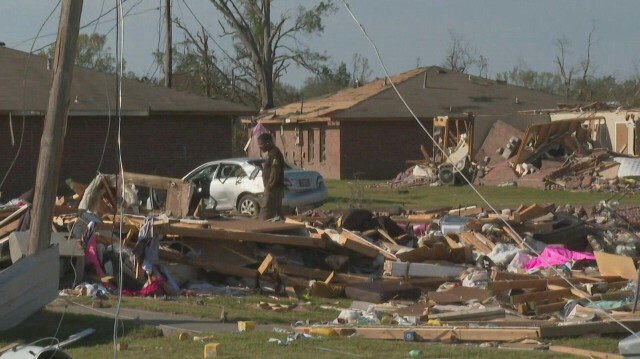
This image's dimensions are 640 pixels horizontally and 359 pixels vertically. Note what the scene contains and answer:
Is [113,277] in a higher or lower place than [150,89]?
lower

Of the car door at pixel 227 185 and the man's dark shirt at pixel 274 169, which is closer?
the man's dark shirt at pixel 274 169

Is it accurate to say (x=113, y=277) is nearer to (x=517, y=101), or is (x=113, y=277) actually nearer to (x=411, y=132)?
(x=411, y=132)

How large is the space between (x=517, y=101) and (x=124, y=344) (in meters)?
42.2

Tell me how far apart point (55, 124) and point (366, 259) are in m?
6.86

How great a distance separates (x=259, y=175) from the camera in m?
24.8

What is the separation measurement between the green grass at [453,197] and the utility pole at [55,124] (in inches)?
659

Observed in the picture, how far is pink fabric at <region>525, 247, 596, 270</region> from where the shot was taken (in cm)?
1602

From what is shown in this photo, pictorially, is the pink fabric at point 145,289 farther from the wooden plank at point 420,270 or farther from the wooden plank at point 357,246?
the wooden plank at point 420,270

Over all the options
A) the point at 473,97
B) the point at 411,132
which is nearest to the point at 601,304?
the point at 411,132

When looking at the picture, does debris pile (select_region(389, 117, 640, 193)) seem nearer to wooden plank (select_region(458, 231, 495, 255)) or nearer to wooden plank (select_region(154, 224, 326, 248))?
wooden plank (select_region(458, 231, 495, 255))

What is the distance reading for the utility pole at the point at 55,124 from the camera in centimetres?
1083

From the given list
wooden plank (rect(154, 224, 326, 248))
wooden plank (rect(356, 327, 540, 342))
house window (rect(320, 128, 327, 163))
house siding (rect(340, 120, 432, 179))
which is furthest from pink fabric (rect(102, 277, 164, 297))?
house window (rect(320, 128, 327, 163))

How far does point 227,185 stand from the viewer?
2520cm

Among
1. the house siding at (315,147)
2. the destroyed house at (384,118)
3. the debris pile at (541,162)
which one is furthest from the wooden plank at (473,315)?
the house siding at (315,147)
